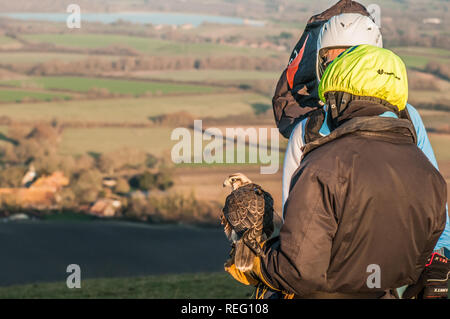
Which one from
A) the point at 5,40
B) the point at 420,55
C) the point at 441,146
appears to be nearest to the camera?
the point at 441,146

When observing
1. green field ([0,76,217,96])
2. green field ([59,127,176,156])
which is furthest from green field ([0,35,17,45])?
green field ([59,127,176,156])

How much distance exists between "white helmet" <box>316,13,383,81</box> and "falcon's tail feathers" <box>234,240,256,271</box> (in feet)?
4.34

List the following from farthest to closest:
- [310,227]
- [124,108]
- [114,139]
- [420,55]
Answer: [420,55]
[124,108]
[114,139]
[310,227]

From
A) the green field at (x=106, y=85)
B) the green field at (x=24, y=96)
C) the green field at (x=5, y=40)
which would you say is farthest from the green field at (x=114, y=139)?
the green field at (x=5, y=40)

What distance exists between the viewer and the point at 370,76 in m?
2.78

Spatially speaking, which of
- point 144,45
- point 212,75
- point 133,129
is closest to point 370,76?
point 133,129

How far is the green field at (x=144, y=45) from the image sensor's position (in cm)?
7325

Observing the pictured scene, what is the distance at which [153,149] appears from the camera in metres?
46.5

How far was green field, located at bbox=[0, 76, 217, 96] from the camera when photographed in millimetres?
57750

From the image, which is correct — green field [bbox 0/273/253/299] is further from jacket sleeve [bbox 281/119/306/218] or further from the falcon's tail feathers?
the falcon's tail feathers

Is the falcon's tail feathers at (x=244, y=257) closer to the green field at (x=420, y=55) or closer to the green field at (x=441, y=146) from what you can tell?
the green field at (x=441, y=146)

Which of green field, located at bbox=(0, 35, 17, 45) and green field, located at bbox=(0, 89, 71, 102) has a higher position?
green field, located at bbox=(0, 35, 17, 45)

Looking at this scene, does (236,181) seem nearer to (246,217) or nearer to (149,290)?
(246,217)

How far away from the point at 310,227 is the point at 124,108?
50.8 meters
